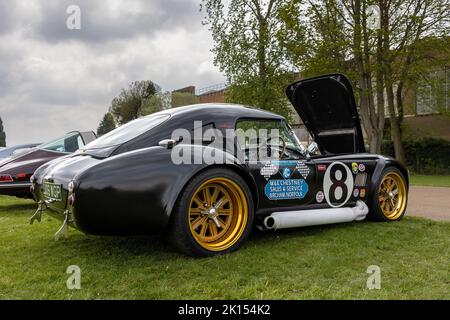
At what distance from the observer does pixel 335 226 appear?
5.18 meters

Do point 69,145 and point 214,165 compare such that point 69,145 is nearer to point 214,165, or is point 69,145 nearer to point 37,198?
point 37,198

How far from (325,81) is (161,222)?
10.4ft

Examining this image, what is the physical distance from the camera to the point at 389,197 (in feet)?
18.5

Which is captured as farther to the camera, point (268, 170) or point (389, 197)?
Result: point (389, 197)

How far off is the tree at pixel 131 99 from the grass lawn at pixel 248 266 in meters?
52.4

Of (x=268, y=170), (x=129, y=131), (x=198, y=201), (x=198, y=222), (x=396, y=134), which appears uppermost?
(x=396, y=134)

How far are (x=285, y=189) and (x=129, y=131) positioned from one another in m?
1.66

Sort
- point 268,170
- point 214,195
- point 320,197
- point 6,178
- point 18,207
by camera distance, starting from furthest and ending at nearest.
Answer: point 18,207
point 6,178
point 320,197
point 268,170
point 214,195

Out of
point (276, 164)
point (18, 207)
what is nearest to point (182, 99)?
point (18, 207)

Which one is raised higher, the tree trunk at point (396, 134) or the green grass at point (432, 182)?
the tree trunk at point (396, 134)

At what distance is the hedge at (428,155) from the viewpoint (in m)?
22.6

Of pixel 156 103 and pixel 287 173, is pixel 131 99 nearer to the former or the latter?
pixel 156 103

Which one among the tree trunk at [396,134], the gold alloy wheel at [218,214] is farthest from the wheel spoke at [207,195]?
the tree trunk at [396,134]

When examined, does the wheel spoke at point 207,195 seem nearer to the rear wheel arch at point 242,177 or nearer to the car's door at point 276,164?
the rear wheel arch at point 242,177
